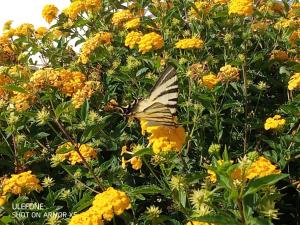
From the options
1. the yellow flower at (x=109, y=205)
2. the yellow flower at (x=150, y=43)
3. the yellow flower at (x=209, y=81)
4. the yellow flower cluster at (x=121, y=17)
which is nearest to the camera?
the yellow flower at (x=109, y=205)

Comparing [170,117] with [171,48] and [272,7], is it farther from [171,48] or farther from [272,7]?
[272,7]

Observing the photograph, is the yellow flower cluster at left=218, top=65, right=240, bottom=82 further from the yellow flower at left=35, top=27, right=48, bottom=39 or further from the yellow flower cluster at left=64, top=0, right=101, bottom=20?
the yellow flower at left=35, top=27, right=48, bottom=39

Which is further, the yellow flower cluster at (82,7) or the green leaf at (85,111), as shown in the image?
the yellow flower cluster at (82,7)

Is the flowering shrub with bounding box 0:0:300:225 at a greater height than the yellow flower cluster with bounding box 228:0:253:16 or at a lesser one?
lesser

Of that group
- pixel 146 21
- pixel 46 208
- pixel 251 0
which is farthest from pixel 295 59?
pixel 46 208

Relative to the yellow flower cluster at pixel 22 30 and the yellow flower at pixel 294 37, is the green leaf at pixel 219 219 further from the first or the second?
the yellow flower cluster at pixel 22 30

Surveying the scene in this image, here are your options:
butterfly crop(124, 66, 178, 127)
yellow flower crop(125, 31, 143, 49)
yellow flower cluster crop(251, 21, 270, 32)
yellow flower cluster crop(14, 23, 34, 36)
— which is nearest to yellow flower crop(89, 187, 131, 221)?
butterfly crop(124, 66, 178, 127)

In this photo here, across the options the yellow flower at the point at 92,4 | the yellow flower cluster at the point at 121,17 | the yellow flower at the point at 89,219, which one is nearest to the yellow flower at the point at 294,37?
the yellow flower cluster at the point at 121,17
